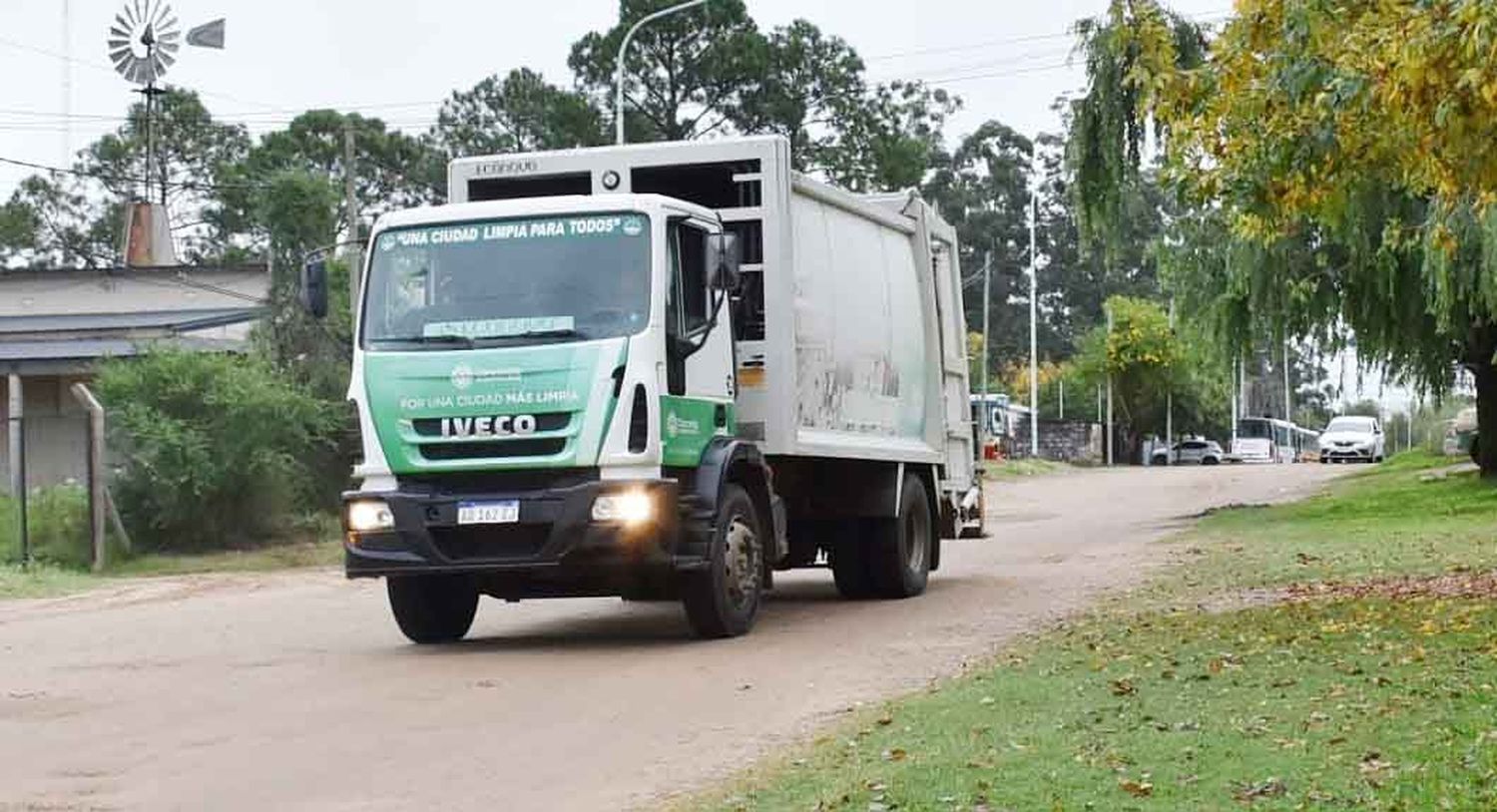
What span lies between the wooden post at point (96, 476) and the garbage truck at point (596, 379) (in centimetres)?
991

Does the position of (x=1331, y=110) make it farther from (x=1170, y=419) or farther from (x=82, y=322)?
(x=1170, y=419)

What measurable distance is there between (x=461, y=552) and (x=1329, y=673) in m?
5.73


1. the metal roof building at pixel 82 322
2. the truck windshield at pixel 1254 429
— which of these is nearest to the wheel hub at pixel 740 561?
the metal roof building at pixel 82 322

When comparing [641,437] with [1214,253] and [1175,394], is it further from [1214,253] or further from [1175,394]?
[1175,394]

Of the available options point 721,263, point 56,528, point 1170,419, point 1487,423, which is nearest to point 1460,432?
point 1170,419

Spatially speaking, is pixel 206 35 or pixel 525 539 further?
pixel 206 35

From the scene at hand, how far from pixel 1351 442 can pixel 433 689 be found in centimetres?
6808

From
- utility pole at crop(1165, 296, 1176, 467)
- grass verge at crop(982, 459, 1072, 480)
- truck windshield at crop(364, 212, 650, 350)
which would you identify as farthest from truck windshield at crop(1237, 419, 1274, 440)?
truck windshield at crop(364, 212, 650, 350)

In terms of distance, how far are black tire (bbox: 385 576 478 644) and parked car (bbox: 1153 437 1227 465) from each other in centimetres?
7612

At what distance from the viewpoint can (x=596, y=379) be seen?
13.6 metres

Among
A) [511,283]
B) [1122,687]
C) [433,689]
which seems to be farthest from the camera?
[511,283]

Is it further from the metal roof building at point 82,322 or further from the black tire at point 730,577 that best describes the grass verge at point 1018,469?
the black tire at point 730,577

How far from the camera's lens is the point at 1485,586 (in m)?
16.5

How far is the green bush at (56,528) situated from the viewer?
79.8 feet
